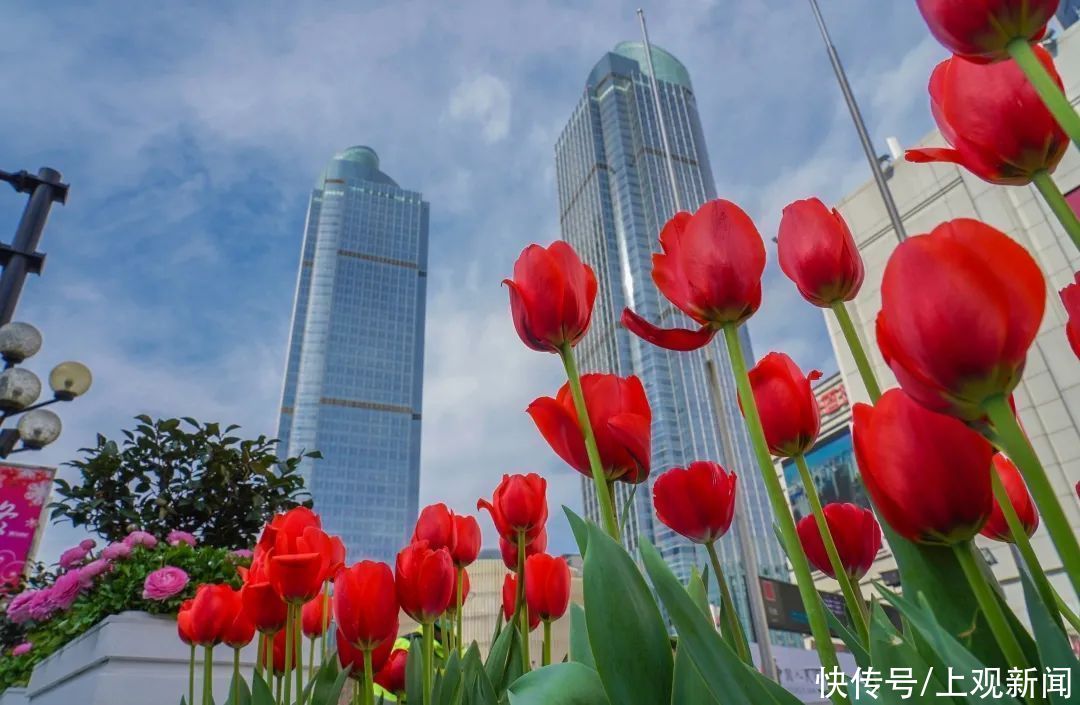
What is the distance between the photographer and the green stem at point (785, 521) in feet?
1.43

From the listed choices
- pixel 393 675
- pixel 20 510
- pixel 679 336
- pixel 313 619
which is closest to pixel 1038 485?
pixel 679 336

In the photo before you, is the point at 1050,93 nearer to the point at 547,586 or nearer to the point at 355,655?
the point at 547,586

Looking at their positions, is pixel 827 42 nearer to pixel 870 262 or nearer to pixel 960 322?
pixel 960 322

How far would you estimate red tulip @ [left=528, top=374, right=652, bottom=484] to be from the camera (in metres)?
0.65

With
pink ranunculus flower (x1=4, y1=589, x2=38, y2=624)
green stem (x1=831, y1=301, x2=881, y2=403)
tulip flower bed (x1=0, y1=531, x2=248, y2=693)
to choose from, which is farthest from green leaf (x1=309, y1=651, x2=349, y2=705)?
pink ranunculus flower (x1=4, y1=589, x2=38, y2=624)

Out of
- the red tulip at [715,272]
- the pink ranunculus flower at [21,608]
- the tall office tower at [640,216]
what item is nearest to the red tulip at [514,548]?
A: the red tulip at [715,272]

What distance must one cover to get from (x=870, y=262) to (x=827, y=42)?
14182mm

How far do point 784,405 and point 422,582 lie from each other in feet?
1.82

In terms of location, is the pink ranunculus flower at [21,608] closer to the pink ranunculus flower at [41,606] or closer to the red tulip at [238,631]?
the pink ranunculus flower at [41,606]

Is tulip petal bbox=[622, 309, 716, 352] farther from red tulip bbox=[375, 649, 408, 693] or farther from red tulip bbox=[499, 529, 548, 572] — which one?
red tulip bbox=[375, 649, 408, 693]

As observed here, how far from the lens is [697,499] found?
72cm

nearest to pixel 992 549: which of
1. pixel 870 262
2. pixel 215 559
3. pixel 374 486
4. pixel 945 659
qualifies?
pixel 870 262

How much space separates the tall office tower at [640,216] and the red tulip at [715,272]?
3713 centimetres

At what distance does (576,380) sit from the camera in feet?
2.01
